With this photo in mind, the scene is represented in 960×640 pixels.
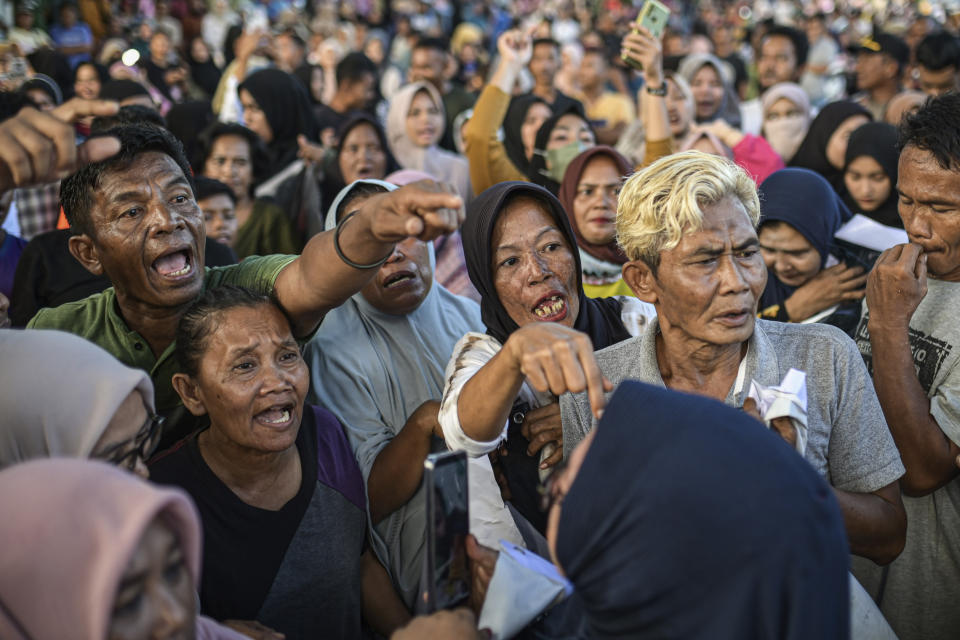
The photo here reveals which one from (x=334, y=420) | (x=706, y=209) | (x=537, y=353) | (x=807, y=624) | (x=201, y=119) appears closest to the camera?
(x=807, y=624)

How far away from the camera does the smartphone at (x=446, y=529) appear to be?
5.21 ft

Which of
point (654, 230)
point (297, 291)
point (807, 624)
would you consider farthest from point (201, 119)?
point (807, 624)

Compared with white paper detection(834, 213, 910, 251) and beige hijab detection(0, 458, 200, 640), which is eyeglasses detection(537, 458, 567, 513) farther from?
white paper detection(834, 213, 910, 251)

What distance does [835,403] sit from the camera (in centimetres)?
207

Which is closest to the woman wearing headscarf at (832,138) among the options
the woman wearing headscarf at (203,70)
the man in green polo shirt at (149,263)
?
the man in green polo shirt at (149,263)

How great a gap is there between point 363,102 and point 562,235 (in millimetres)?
5030

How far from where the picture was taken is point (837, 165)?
4969 millimetres

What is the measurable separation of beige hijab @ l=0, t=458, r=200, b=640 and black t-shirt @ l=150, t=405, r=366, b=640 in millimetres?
897

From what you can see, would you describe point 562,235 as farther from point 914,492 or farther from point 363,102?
point 363,102

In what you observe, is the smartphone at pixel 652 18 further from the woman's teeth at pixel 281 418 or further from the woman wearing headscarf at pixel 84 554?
the woman wearing headscarf at pixel 84 554

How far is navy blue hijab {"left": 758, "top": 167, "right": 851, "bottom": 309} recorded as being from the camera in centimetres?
353

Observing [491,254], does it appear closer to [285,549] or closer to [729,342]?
[729,342]

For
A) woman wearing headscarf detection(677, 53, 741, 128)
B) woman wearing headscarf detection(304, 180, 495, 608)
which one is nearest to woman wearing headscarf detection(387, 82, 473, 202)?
woman wearing headscarf detection(677, 53, 741, 128)

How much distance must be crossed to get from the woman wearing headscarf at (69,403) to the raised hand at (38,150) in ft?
1.18
